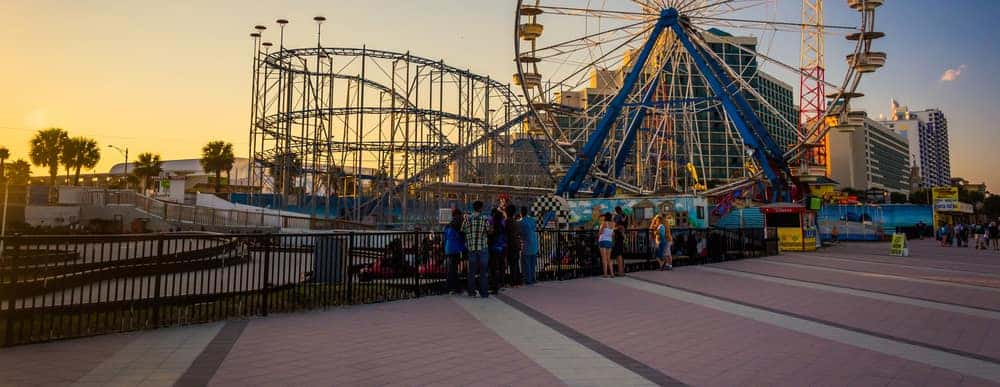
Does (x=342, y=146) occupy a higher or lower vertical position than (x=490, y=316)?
higher

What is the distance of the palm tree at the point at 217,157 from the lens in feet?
214

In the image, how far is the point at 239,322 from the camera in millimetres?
7441

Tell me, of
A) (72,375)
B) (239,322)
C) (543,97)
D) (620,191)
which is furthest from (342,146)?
(72,375)

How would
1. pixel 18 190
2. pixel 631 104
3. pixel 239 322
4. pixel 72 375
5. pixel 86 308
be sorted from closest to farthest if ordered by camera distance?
pixel 72 375 < pixel 86 308 < pixel 239 322 < pixel 18 190 < pixel 631 104

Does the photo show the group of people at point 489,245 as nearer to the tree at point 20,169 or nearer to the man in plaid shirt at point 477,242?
the man in plaid shirt at point 477,242

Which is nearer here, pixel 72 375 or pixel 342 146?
pixel 72 375

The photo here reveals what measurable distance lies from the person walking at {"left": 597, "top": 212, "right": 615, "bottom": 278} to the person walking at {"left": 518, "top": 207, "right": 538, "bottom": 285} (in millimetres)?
1709

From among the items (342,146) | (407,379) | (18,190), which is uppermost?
(342,146)

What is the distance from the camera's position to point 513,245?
11195 mm

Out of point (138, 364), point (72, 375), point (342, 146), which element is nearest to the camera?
point (72, 375)

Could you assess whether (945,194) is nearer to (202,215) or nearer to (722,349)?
(202,215)

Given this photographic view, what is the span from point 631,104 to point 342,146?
19437mm

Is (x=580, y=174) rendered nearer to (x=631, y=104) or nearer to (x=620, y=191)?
(x=631, y=104)

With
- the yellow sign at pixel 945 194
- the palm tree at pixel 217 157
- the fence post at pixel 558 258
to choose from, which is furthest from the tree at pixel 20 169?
the yellow sign at pixel 945 194
